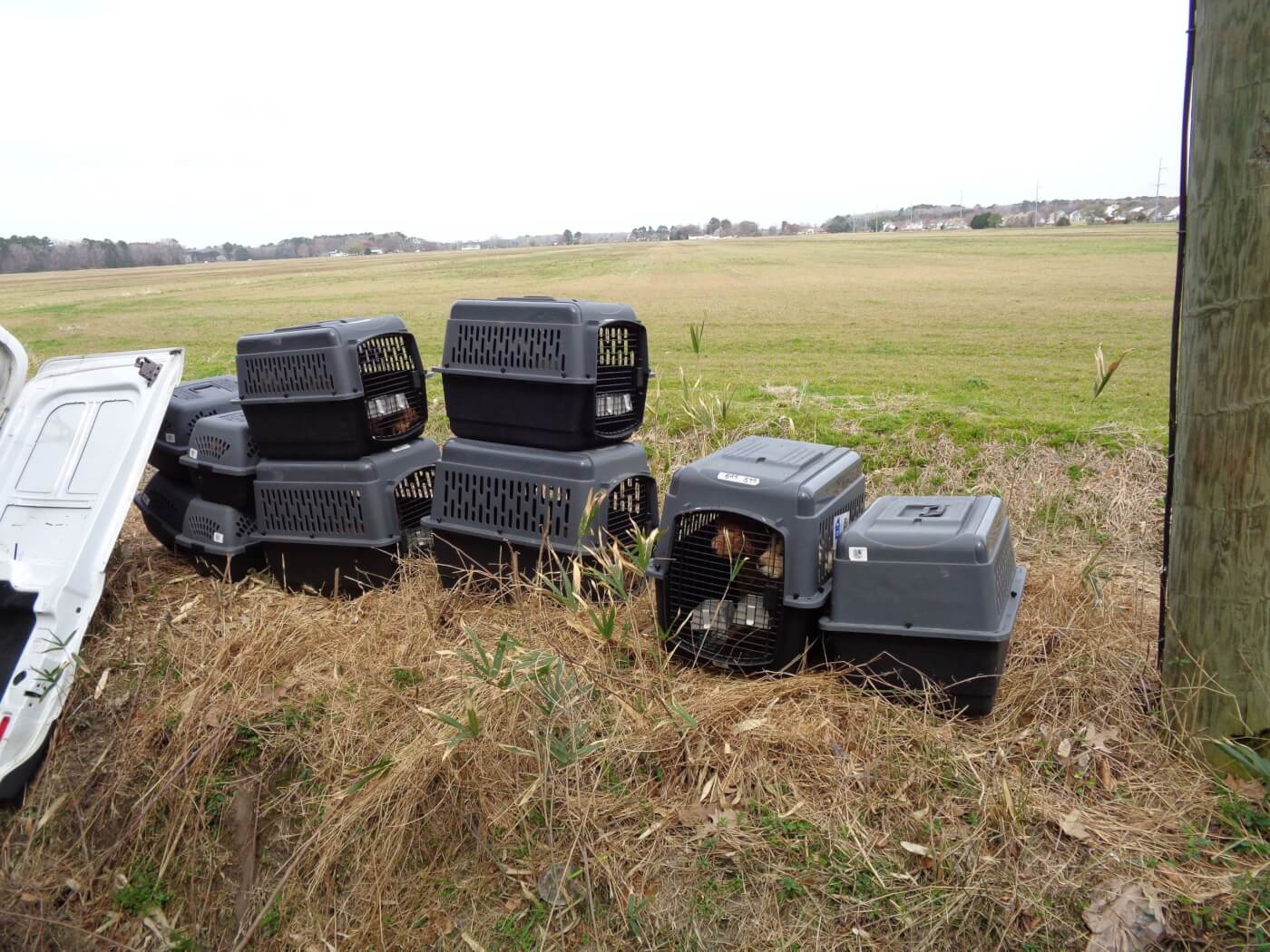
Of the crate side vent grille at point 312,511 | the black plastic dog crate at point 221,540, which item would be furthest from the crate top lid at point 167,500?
the crate side vent grille at point 312,511

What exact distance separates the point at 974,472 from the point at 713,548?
3.19 meters

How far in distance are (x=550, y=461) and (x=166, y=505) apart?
2.46 m

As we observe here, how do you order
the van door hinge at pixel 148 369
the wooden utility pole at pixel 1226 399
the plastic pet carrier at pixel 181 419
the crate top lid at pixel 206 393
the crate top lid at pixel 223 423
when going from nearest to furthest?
the wooden utility pole at pixel 1226 399, the van door hinge at pixel 148 369, the crate top lid at pixel 223 423, the plastic pet carrier at pixel 181 419, the crate top lid at pixel 206 393

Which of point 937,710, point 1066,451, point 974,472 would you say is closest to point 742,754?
point 937,710

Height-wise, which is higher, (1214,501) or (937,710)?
(1214,501)

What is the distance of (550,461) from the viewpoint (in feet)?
11.7

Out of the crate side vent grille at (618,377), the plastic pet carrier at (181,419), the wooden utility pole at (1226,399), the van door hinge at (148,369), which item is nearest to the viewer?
the wooden utility pole at (1226,399)

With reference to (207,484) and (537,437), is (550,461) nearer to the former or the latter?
A: (537,437)

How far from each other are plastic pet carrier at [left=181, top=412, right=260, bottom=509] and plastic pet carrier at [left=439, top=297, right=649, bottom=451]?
1153 millimetres

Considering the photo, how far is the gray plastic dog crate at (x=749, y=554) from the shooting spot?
9.47 feet

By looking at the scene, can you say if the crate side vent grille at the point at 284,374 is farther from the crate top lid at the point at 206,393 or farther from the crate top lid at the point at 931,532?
the crate top lid at the point at 931,532

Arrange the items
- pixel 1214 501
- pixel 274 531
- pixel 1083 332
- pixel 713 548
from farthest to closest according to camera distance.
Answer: pixel 1083 332, pixel 274 531, pixel 713 548, pixel 1214 501

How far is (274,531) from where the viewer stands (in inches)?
164

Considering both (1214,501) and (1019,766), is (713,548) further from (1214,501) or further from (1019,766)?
(1214,501)
